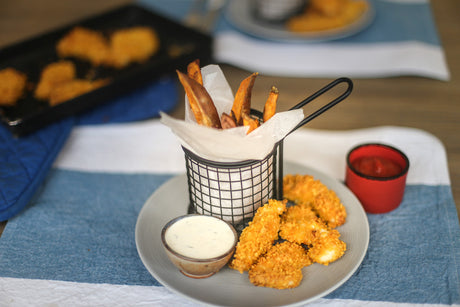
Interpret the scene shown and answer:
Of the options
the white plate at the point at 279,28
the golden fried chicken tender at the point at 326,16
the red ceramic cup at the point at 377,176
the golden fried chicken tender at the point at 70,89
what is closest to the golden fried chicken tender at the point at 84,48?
the golden fried chicken tender at the point at 70,89

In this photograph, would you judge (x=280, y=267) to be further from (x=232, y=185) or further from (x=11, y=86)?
(x=11, y=86)

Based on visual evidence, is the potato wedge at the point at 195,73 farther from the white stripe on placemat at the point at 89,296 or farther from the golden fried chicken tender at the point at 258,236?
the white stripe on placemat at the point at 89,296

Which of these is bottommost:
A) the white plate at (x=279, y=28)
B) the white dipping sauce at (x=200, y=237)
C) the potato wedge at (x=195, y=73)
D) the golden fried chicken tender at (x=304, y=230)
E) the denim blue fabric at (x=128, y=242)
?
the denim blue fabric at (x=128, y=242)

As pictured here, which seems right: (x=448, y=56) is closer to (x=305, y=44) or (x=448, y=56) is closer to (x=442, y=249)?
(x=305, y=44)

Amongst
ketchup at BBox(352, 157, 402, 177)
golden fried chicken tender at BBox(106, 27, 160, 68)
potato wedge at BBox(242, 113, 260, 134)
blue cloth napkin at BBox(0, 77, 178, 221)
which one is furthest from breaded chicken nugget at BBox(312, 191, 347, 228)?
golden fried chicken tender at BBox(106, 27, 160, 68)

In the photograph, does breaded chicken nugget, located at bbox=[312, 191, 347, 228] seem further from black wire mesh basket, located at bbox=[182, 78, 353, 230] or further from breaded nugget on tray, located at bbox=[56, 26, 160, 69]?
breaded nugget on tray, located at bbox=[56, 26, 160, 69]

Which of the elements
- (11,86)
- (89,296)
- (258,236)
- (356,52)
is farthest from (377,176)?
(11,86)
